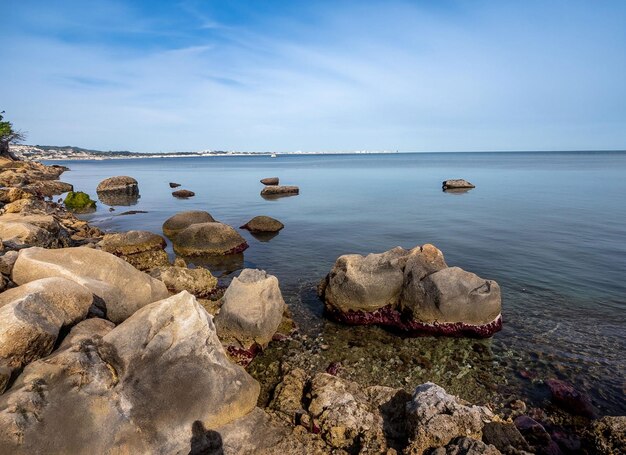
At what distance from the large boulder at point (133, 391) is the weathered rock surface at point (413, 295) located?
6.05 m

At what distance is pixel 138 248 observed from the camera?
22.3 metres

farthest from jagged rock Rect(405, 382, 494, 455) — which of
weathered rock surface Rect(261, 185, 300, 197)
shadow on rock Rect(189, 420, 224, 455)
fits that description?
weathered rock surface Rect(261, 185, 300, 197)

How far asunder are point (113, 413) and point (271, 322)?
5.60 meters

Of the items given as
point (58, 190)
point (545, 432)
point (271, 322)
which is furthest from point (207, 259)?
point (58, 190)

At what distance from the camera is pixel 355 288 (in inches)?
538

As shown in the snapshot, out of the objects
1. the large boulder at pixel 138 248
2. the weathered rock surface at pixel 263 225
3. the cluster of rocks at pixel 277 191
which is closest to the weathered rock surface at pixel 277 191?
the cluster of rocks at pixel 277 191

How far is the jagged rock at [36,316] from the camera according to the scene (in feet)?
21.7

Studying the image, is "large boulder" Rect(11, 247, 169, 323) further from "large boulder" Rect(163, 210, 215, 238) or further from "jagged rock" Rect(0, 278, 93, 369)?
"large boulder" Rect(163, 210, 215, 238)

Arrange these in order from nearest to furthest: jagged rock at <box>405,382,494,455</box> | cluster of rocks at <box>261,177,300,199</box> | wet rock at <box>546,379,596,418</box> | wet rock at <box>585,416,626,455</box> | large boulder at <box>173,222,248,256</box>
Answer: jagged rock at <box>405,382,494,455</box> < wet rock at <box>585,416,626,455</box> < wet rock at <box>546,379,596,418</box> < large boulder at <box>173,222,248,256</box> < cluster of rocks at <box>261,177,300,199</box>

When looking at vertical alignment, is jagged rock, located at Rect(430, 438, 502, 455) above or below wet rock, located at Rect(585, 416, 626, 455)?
above

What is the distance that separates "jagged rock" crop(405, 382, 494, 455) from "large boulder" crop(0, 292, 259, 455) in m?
3.37

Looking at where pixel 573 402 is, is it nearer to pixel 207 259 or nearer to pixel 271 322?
pixel 271 322

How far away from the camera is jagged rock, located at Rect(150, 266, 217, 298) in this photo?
15523mm

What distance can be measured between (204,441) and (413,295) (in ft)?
27.4
